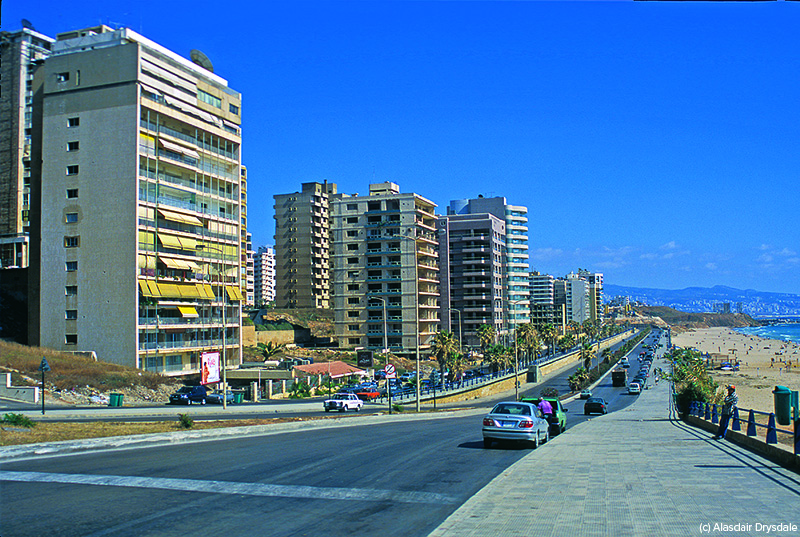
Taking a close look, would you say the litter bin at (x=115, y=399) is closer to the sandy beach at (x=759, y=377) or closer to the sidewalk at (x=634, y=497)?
the sidewalk at (x=634, y=497)

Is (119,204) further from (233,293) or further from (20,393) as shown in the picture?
(20,393)

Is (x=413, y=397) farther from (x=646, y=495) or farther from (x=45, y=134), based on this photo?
(x=646, y=495)

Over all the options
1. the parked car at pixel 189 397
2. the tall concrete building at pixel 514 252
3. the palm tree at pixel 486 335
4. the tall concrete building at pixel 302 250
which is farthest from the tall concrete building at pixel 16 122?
the tall concrete building at pixel 514 252

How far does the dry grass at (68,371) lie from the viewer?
165ft

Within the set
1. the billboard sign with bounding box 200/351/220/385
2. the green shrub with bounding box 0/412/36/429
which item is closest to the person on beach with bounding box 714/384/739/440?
the green shrub with bounding box 0/412/36/429

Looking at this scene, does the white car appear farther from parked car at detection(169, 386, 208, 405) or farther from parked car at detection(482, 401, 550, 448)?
parked car at detection(482, 401, 550, 448)

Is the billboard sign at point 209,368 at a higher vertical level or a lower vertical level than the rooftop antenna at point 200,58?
lower

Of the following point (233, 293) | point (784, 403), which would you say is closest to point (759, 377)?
point (233, 293)

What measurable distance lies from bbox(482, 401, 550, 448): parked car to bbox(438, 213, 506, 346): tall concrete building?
336ft

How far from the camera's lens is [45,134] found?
65.1 meters

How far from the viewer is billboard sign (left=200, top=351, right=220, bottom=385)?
143ft

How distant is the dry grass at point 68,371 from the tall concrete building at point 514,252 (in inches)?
3589

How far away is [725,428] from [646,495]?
11.2 metres

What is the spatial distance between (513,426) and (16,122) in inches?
4379
